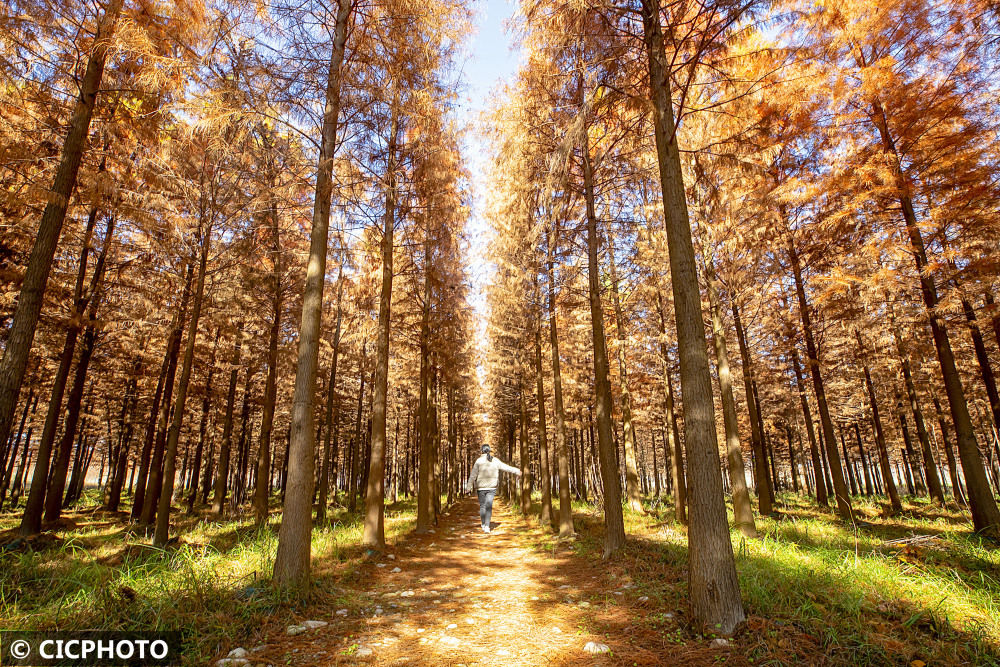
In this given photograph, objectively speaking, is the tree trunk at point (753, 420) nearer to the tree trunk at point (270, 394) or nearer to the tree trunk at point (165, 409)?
the tree trunk at point (270, 394)

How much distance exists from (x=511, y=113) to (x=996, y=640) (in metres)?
9.93

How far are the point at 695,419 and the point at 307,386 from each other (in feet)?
15.9

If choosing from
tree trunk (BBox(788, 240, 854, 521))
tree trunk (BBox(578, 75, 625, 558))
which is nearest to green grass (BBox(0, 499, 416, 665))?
tree trunk (BBox(578, 75, 625, 558))

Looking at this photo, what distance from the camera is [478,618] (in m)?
4.66

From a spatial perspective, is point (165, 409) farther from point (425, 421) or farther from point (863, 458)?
point (863, 458)

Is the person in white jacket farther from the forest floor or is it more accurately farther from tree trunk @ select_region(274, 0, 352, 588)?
tree trunk @ select_region(274, 0, 352, 588)

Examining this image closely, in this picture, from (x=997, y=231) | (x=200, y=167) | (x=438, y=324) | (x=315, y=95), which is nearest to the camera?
(x=315, y=95)

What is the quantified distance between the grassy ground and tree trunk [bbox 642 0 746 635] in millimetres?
303

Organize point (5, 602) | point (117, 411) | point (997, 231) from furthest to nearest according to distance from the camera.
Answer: point (117, 411) → point (997, 231) → point (5, 602)

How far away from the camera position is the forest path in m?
3.59

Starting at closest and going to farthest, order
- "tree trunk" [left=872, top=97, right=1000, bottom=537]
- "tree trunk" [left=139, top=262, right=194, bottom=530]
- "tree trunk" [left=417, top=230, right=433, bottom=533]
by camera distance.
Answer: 1. "tree trunk" [left=872, top=97, right=1000, bottom=537]
2. "tree trunk" [left=139, top=262, right=194, bottom=530]
3. "tree trunk" [left=417, top=230, right=433, bottom=533]

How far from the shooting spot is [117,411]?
853 inches

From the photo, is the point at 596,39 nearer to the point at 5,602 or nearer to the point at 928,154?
the point at 928,154

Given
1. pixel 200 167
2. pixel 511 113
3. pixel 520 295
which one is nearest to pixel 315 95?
pixel 511 113
